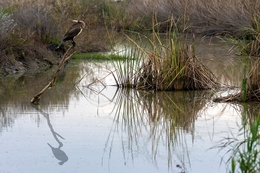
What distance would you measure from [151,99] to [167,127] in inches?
80.9

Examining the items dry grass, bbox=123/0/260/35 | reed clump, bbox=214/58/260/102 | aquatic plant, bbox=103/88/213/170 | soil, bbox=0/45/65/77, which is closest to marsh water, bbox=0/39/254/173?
aquatic plant, bbox=103/88/213/170

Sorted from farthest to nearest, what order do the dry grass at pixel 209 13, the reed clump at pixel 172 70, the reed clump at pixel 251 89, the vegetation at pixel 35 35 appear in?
the dry grass at pixel 209 13 → the vegetation at pixel 35 35 → the reed clump at pixel 172 70 → the reed clump at pixel 251 89

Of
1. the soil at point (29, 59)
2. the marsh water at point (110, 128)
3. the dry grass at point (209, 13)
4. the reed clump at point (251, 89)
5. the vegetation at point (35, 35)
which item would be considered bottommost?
the marsh water at point (110, 128)

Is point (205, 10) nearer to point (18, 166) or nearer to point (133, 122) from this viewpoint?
point (133, 122)

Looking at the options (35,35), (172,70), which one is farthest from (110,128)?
(35,35)

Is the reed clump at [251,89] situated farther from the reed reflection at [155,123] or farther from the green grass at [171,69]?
the green grass at [171,69]

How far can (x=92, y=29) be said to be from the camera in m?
18.8

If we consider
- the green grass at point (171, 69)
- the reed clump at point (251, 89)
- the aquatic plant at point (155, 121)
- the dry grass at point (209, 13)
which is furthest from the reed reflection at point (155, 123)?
the dry grass at point (209, 13)

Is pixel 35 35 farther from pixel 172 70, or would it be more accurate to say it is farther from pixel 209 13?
pixel 209 13

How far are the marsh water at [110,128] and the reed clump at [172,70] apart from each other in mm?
187

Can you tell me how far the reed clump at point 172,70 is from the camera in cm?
986

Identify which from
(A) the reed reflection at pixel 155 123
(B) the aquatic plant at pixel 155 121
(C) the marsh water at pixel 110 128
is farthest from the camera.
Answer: (B) the aquatic plant at pixel 155 121

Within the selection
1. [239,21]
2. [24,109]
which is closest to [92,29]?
[239,21]

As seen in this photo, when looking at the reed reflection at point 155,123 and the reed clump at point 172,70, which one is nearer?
the reed reflection at point 155,123
